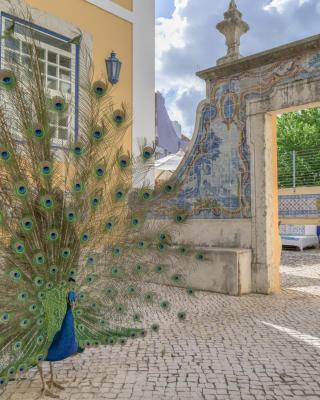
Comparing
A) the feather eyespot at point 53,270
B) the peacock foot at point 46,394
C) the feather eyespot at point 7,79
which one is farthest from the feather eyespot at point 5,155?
the peacock foot at point 46,394

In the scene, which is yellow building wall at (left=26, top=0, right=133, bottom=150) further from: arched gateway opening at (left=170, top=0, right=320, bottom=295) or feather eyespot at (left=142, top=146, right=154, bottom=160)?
feather eyespot at (left=142, top=146, right=154, bottom=160)

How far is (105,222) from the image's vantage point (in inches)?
119

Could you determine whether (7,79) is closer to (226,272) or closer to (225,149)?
(226,272)

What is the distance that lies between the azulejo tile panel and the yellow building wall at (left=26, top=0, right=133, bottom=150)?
4.93ft

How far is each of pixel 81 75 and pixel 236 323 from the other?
3213 mm

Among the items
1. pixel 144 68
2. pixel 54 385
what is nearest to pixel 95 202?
pixel 54 385

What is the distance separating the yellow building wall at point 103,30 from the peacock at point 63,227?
4.06 metres

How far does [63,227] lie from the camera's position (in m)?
2.84

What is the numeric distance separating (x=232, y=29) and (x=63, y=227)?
5.99 metres

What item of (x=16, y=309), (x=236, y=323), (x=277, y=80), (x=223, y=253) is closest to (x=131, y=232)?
(x=16, y=309)

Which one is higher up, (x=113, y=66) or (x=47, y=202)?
(x=113, y=66)

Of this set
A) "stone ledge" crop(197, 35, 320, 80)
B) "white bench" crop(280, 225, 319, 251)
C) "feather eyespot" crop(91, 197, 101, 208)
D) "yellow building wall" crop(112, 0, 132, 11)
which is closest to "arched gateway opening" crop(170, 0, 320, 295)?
"stone ledge" crop(197, 35, 320, 80)

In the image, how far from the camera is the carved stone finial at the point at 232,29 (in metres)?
7.21

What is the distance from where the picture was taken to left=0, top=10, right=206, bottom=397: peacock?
264 centimetres
